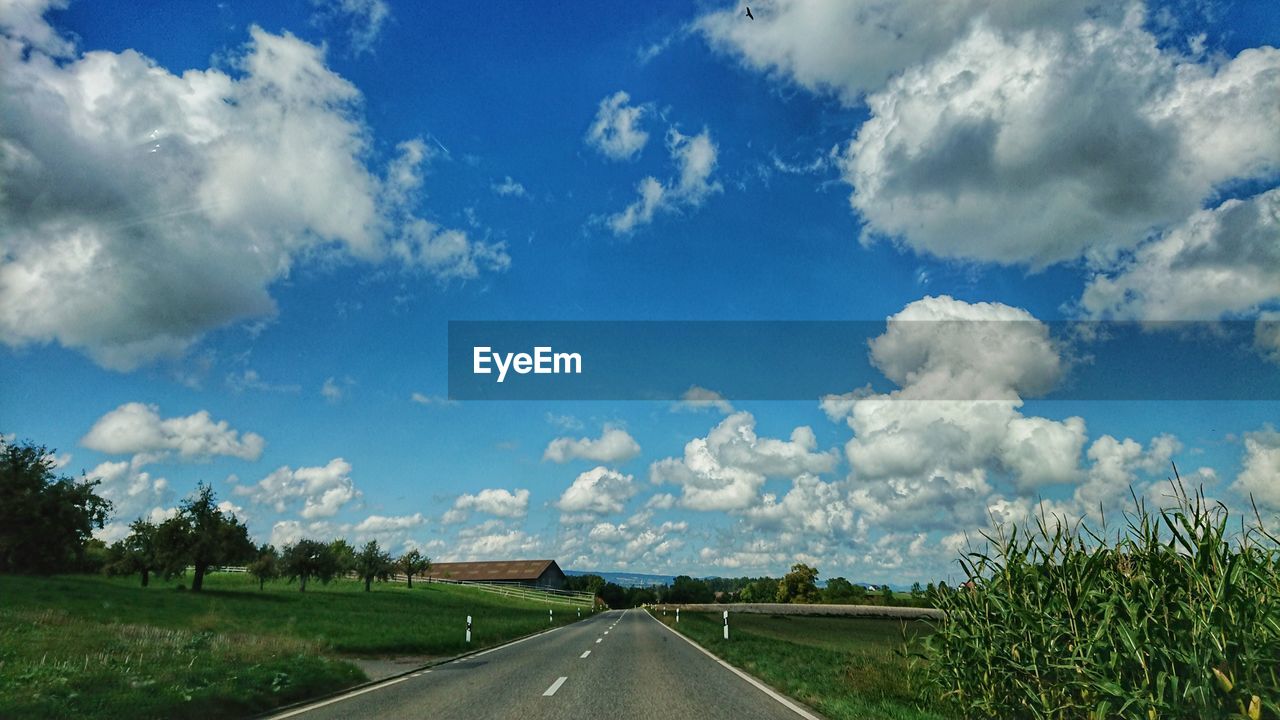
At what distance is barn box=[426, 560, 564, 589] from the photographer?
13112 cm

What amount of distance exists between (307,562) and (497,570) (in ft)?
226

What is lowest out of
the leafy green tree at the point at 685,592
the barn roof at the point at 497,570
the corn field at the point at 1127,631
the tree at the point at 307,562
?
the leafy green tree at the point at 685,592

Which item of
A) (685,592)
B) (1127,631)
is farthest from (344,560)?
(1127,631)

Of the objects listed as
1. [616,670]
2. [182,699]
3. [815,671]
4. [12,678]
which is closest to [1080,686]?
[815,671]

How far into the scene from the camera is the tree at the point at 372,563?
288 ft

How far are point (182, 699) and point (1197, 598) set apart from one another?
11933 mm

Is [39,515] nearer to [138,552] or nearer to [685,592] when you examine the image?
[138,552]

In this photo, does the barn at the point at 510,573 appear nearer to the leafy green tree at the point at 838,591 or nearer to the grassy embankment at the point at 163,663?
the leafy green tree at the point at 838,591

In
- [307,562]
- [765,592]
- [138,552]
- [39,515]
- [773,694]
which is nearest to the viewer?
[773,694]

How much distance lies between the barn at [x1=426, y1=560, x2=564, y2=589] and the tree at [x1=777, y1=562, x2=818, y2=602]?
143ft

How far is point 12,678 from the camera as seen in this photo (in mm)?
9734

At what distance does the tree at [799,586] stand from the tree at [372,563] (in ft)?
221

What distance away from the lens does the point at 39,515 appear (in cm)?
4394

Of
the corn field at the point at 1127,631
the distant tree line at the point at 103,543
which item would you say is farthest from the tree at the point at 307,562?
the corn field at the point at 1127,631
